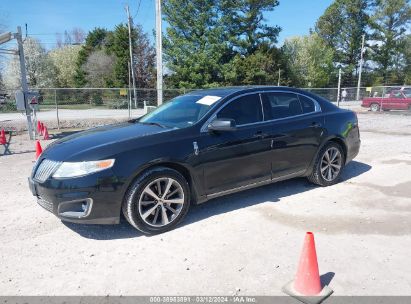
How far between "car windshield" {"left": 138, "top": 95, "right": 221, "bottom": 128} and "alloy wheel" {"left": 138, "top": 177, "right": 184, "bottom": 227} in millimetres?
794

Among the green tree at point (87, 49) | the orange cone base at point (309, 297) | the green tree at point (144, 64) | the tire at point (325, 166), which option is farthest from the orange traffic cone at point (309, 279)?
the green tree at point (87, 49)

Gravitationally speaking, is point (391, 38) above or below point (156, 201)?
above

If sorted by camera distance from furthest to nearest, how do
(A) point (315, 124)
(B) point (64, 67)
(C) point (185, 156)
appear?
1. (B) point (64, 67)
2. (A) point (315, 124)
3. (C) point (185, 156)

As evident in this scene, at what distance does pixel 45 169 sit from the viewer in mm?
4016

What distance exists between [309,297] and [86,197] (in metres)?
2.36

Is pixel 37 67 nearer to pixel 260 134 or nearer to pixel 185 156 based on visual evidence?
pixel 260 134

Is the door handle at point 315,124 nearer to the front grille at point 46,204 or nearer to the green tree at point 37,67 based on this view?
the front grille at point 46,204

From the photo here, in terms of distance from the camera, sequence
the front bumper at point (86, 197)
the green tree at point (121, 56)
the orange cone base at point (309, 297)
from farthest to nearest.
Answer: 1. the green tree at point (121, 56)
2. the front bumper at point (86, 197)
3. the orange cone base at point (309, 297)

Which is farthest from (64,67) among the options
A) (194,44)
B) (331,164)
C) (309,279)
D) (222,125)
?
(309,279)

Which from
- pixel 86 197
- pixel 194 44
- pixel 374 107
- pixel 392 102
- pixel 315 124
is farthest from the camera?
pixel 194 44

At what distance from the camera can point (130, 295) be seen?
3029 mm

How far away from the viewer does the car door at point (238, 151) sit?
174 inches

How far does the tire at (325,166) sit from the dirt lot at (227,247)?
197 mm

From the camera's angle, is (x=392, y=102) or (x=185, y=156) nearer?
(x=185, y=156)
